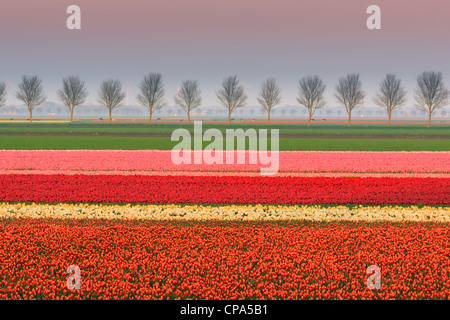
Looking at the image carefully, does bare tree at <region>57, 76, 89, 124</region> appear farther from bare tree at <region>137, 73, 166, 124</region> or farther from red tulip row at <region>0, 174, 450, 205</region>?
red tulip row at <region>0, 174, 450, 205</region>

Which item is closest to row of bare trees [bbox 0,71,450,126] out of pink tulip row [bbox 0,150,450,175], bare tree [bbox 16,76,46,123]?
bare tree [bbox 16,76,46,123]

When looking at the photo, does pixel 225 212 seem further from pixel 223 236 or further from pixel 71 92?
pixel 71 92

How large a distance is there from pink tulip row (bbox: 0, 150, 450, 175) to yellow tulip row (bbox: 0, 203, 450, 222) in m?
8.00

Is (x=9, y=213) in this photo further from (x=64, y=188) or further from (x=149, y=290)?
(x=149, y=290)

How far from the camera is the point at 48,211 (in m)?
14.0

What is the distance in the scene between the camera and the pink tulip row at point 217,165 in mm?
23391

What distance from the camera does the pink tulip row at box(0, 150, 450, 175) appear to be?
76.7ft

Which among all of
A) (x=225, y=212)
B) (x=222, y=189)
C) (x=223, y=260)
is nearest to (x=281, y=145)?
(x=222, y=189)

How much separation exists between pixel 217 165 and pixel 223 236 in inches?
545
